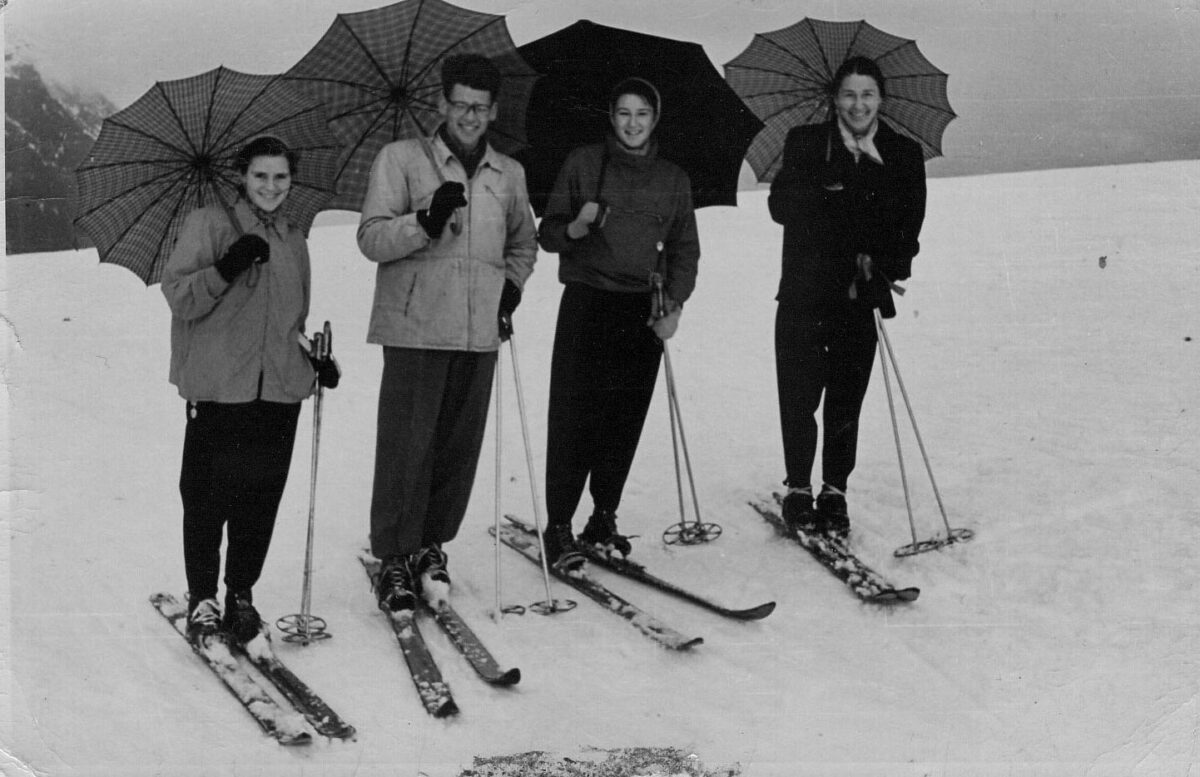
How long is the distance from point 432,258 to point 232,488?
3.46 ft

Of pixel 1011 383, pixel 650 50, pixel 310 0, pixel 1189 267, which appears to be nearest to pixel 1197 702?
pixel 1011 383

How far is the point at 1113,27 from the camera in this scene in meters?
4.58

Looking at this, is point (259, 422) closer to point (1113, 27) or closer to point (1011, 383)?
point (1011, 383)

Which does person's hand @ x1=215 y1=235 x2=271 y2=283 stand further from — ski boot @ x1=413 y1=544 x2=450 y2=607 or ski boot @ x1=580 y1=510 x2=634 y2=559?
ski boot @ x1=580 y1=510 x2=634 y2=559

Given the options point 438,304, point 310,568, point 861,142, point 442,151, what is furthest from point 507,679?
point 861,142

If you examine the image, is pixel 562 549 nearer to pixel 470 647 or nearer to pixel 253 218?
pixel 470 647

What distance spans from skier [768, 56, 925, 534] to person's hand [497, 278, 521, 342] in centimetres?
109

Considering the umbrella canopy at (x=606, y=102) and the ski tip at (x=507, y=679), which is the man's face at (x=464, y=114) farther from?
the ski tip at (x=507, y=679)

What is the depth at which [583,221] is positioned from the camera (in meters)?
4.34

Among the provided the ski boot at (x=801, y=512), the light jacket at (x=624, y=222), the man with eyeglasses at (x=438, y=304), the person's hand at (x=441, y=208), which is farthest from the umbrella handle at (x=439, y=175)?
the ski boot at (x=801, y=512)

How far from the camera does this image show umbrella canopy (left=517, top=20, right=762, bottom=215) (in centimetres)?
433

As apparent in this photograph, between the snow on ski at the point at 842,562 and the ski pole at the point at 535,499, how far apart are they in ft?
2.97

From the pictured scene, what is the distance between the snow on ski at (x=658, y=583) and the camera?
4.23m

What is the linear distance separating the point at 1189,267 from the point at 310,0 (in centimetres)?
357
